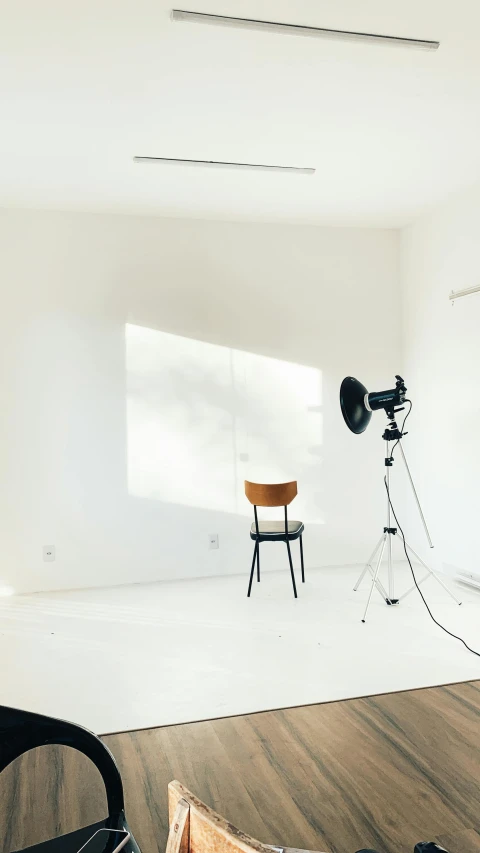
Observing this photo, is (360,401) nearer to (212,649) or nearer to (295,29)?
(212,649)

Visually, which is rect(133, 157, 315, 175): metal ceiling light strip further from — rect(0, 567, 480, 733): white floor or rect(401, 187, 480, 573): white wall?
rect(0, 567, 480, 733): white floor

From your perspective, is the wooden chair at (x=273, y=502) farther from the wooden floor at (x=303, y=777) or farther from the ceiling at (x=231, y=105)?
the ceiling at (x=231, y=105)

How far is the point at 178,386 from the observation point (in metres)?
5.34

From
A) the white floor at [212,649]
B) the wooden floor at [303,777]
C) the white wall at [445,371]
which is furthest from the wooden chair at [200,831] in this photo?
the white wall at [445,371]

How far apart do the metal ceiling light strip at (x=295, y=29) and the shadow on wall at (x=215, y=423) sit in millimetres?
2848

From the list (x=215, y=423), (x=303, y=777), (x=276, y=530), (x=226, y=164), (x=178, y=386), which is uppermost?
(x=226, y=164)

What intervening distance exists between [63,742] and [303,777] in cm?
140

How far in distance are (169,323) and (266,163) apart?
5.06 feet

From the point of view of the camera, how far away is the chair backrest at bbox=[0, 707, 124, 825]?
1312 mm

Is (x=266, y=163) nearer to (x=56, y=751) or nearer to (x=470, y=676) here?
(x=470, y=676)

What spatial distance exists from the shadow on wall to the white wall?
32.9 inches

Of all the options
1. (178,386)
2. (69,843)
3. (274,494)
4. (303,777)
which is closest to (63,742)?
(69,843)

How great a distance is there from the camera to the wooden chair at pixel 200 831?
31.4 inches

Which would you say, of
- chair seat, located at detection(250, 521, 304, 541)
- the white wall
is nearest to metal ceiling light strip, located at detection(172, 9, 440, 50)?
the white wall
